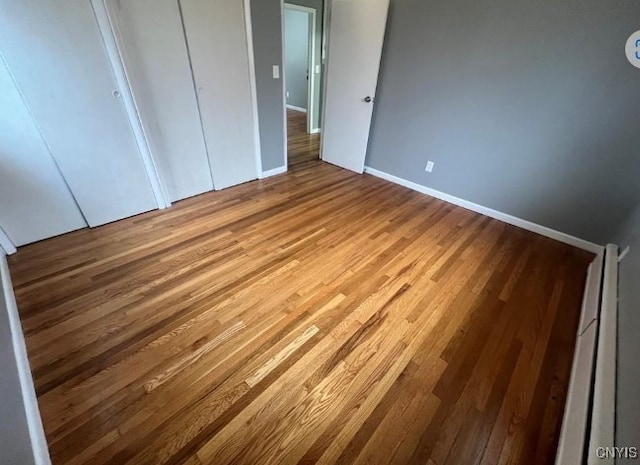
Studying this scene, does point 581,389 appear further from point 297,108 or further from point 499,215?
point 297,108

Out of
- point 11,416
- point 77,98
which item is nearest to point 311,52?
point 77,98

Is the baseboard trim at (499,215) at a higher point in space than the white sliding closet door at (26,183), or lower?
lower

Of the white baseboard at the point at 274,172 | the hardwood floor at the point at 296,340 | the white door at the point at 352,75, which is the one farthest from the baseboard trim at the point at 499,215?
the white baseboard at the point at 274,172

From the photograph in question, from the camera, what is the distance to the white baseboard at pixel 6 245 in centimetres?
186

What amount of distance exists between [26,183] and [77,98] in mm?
713

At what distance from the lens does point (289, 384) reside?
1.25 m

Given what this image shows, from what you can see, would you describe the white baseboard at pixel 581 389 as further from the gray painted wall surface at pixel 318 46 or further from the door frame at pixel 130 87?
the gray painted wall surface at pixel 318 46

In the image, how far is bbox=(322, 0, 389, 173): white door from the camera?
2.74 metres

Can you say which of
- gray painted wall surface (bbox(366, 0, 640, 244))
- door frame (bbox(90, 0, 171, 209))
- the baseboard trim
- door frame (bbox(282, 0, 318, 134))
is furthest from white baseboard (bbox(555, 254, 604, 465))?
door frame (bbox(282, 0, 318, 134))

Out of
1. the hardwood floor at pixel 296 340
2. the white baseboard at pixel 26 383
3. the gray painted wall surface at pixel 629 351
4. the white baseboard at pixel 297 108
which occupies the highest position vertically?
the gray painted wall surface at pixel 629 351

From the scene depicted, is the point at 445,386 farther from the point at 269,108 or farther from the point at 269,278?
the point at 269,108

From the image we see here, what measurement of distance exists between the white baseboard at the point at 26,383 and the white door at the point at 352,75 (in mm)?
3334

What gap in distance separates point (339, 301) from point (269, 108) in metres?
2.38

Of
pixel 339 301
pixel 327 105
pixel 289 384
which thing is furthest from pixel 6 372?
pixel 327 105
